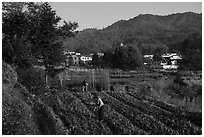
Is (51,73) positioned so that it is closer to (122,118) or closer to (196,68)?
(122,118)

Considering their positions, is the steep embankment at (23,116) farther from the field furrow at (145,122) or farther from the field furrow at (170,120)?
the field furrow at (170,120)

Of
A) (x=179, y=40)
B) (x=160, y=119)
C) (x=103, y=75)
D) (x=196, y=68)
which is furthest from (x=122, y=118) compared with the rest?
(x=179, y=40)

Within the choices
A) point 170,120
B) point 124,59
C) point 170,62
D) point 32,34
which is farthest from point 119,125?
point 170,62

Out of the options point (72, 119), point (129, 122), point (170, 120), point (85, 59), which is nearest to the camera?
point (72, 119)

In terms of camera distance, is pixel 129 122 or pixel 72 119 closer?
pixel 72 119

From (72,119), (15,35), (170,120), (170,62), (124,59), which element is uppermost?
(15,35)

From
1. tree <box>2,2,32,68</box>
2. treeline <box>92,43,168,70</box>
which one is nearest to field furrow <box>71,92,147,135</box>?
tree <box>2,2,32,68</box>

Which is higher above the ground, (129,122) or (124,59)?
(124,59)

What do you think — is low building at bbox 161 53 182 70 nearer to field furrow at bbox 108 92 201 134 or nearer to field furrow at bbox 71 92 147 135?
field furrow at bbox 108 92 201 134

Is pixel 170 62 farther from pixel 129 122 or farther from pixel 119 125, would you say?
pixel 119 125

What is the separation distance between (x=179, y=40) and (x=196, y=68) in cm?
1683

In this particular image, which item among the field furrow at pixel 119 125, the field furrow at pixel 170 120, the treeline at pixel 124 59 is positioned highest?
the treeline at pixel 124 59

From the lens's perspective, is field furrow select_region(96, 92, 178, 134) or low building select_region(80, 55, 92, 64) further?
low building select_region(80, 55, 92, 64)

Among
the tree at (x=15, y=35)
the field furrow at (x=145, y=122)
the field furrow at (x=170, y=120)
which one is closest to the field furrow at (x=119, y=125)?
the field furrow at (x=145, y=122)
